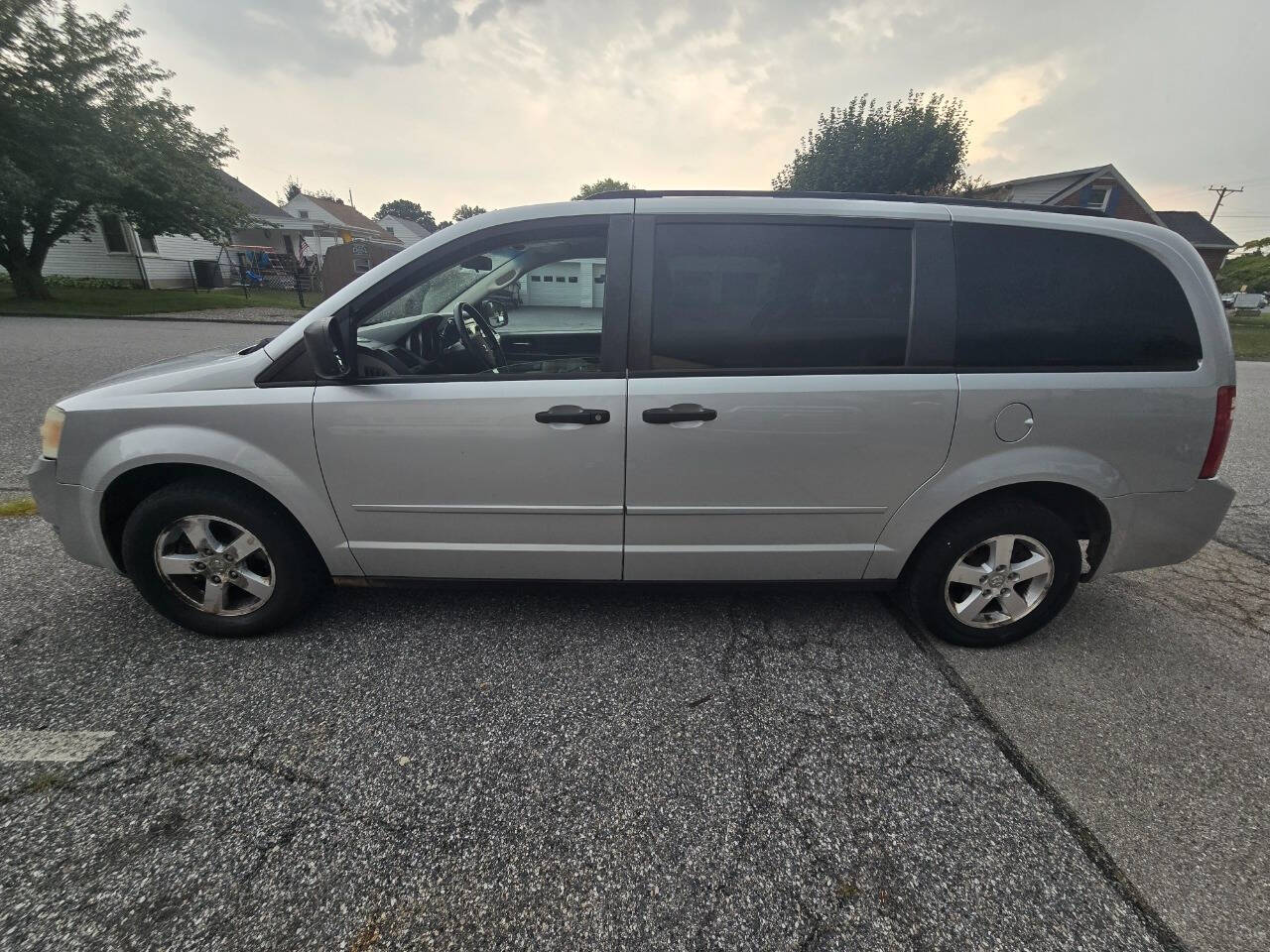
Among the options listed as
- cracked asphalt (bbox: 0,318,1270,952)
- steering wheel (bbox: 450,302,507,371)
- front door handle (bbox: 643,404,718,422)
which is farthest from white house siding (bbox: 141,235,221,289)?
front door handle (bbox: 643,404,718,422)

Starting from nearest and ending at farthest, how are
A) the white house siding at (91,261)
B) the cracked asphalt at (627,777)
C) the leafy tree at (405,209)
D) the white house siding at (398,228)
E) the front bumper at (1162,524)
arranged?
the cracked asphalt at (627,777) < the front bumper at (1162,524) < the white house siding at (91,261) < the white house siding at (398,228) < the leafy tree at (405,209)

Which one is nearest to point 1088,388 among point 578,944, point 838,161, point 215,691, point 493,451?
point 493,451

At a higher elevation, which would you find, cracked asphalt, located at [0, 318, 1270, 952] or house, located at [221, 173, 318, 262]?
house, located at [221, 173, 318, 262]

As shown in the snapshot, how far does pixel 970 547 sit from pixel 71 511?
381 cm

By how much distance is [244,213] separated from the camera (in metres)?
20.3

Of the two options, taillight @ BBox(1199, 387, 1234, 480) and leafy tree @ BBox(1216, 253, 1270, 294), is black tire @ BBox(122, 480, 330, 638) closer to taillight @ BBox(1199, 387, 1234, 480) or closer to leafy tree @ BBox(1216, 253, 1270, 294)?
taillight @ BBox(1199, 387, 1234, 480)

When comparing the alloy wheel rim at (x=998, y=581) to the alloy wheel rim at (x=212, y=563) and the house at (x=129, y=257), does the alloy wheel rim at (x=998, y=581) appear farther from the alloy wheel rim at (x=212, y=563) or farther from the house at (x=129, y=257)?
the house at (x=129, y=257)

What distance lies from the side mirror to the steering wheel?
1.74 ft

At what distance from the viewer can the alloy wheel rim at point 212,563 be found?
8.01 feet

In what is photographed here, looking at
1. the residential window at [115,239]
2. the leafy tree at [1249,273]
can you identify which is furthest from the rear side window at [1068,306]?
the leafy tree at [1249,273]

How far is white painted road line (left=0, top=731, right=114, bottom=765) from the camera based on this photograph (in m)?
1.92

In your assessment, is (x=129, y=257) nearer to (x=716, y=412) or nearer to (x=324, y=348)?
(x=324, y=348)

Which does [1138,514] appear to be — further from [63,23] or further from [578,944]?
[63,23]

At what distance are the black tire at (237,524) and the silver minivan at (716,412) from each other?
0.04 ft
